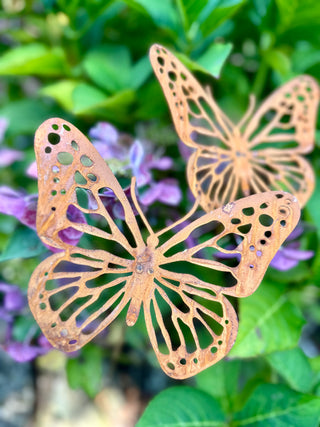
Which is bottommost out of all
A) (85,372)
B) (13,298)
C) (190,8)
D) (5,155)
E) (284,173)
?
(85,372)

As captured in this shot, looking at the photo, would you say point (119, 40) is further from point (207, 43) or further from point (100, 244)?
point (100, 244)

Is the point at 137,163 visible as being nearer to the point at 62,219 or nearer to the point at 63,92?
the point at 62,219

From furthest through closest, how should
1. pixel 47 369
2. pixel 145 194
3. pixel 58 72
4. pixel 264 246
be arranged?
1. pixel 47 369
2. pixel 58 72
3. pixel 145 194
4. pixel 264 246

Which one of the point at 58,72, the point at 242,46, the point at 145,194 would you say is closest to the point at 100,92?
the point at 58,72

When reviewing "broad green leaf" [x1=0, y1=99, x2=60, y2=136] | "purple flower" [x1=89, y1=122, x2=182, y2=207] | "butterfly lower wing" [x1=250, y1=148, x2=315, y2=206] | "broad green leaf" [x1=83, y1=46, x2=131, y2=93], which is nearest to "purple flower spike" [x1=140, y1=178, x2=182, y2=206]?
"purple flower" [x1=89, y1=122, x2=182, y2=207]

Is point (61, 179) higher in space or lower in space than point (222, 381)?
higher

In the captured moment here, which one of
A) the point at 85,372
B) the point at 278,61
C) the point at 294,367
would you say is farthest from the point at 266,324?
the point at 278,61
